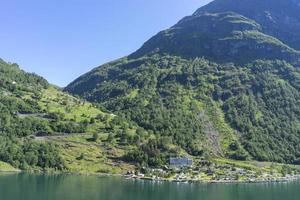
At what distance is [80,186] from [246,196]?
193 ft

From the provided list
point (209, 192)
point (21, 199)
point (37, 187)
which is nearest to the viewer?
point (21, 199)

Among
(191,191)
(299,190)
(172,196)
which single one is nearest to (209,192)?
(191,191)

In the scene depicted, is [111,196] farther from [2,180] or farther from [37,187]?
[2,180]

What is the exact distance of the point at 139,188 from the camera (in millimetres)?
175125

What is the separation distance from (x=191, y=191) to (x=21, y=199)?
72.7m

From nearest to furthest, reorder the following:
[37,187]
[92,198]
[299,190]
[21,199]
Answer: [21,199]
[92,198]
[37,187]
[299,190]

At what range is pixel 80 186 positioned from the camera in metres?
162

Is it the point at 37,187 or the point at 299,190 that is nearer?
the point at 37,187

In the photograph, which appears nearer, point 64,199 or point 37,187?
point 64,199

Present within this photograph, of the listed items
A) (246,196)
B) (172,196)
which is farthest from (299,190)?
(172,196)

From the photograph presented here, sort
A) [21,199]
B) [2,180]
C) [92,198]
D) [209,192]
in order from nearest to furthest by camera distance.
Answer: [21,199] < [92,198] < [2,180] < [209,192]

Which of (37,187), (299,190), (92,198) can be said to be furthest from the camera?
(299,190)

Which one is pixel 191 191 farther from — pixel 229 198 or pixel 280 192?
pixel 280 192

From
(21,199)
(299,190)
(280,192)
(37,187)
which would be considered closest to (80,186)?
(37,187)
